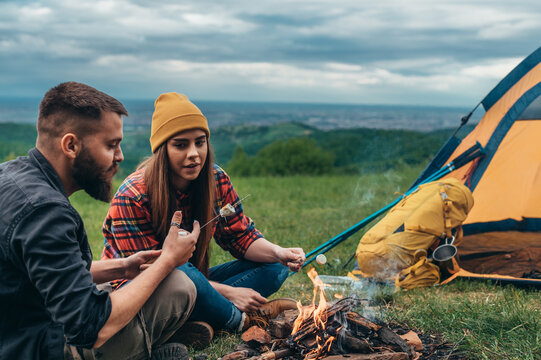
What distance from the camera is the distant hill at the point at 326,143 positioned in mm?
10264

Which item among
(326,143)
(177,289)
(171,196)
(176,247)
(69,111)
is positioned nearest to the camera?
(69,111)

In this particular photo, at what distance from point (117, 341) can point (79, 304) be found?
54 cm

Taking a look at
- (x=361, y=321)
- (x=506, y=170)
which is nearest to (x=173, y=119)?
(x=361, y=321)

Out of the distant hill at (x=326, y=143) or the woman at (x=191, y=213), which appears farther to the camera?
the distant hill at (x=326, y=143)

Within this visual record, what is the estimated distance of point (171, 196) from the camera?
3.05m

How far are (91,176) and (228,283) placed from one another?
1582 millimetres

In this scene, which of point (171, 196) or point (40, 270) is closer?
point (40, 270)

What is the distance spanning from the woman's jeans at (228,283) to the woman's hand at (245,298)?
2.3 inches

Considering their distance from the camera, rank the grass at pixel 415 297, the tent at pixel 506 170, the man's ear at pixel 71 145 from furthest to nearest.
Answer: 1. the tent at pixel 506 170
2. the grass at pixel 415 297
3. the man's ear at pixel 71 145

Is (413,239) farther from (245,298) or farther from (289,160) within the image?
(289,160)

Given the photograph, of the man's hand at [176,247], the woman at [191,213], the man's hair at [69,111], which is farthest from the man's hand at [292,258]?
the man's hair at [69,111]

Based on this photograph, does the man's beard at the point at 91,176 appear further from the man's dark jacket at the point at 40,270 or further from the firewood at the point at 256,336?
the firewood at the point at 256,336

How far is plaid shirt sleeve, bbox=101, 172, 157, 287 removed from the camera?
2926 mm

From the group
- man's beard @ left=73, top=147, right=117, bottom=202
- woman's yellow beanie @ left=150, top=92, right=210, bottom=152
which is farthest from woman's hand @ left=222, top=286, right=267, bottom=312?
man's beard @ left=73, top=147, right=117, bottom=202
